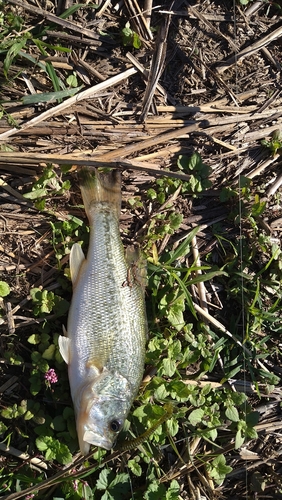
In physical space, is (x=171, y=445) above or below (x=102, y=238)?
below

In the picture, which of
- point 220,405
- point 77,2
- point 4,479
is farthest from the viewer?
point 220,405

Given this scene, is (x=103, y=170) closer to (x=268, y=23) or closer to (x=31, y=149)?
(x=31, y=149)

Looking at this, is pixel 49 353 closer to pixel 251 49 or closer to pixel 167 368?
pixel 167 368

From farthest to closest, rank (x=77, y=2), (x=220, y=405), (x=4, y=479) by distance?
(x=220, y=405), (x=77, y=2), (x=4, y=479)

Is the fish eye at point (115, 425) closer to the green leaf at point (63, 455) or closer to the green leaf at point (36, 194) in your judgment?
the green leaf at point (63, 455)

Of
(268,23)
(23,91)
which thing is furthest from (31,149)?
(268,23)

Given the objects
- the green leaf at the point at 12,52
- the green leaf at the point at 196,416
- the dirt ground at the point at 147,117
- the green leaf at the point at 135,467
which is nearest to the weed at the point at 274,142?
the dirt ground at the point at 147,117

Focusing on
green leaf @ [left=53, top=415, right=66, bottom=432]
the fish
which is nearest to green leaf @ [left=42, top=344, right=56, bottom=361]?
the fish

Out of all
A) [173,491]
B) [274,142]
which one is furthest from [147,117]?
[173,491]
